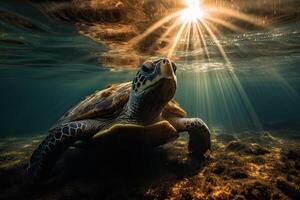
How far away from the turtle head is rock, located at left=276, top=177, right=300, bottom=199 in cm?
222

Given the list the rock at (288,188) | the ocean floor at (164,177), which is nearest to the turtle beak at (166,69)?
the ocean floor at (164,177)

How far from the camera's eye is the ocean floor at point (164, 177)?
3.71 meters

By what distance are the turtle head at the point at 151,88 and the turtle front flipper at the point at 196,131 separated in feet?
3.78

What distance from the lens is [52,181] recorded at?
471 centimetres

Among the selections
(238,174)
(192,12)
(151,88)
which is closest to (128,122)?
(151,88)

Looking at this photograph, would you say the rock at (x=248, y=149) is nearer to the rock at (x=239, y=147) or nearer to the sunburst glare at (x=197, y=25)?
the rock at (x=239, y=147)

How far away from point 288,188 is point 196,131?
7.33ft

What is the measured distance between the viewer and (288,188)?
3.73 meters

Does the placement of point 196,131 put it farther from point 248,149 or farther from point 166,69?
point 166,69

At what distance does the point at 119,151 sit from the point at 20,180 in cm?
223

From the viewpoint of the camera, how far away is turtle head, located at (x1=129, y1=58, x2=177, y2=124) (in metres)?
3.84

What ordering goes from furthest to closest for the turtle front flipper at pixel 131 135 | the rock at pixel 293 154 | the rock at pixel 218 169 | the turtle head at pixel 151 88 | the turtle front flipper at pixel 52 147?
the rock at pixel 293 154
the turtle front flipper at pixel 52 147
the rock at pixel 218 169
the turtle front flipper at pixel 131 135
the turtle head at pixel 151 88

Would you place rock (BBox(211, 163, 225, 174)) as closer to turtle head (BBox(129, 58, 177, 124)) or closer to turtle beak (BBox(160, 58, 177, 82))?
turtle head (BBox(129, 58, 177, 124))

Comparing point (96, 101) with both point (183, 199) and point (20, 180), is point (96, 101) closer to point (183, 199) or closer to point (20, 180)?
point (20, 180)
